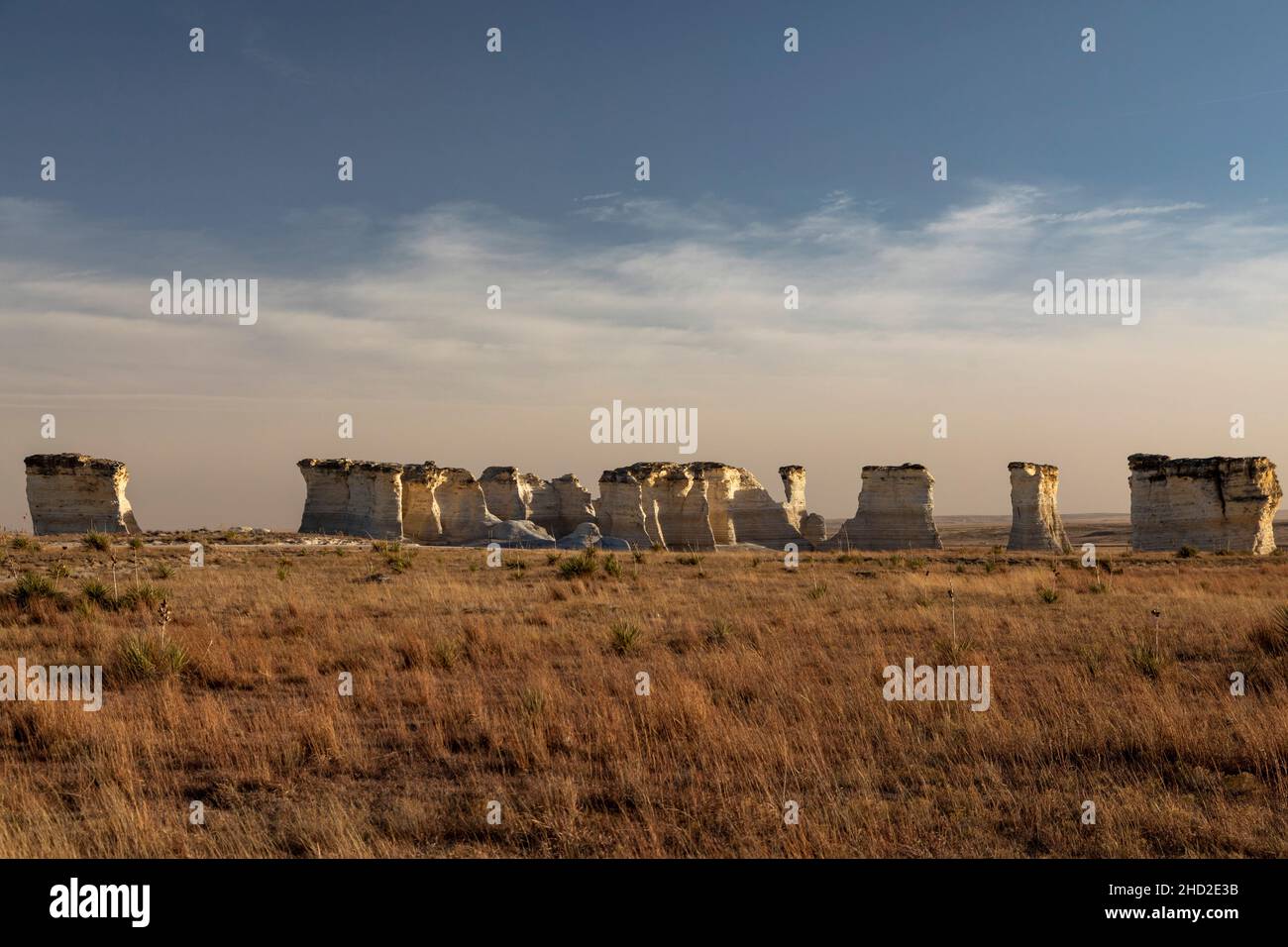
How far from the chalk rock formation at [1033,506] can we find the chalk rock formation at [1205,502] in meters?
9.10

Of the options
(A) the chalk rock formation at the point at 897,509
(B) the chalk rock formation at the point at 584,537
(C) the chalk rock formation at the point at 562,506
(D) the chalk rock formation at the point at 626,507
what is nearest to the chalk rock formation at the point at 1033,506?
(A) the chalk rock formation at the point at 897,509

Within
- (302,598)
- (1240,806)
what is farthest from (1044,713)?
(302,598)

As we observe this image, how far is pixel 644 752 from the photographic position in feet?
21.3

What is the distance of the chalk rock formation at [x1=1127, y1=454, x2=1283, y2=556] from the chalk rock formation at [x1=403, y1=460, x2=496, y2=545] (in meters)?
39.3

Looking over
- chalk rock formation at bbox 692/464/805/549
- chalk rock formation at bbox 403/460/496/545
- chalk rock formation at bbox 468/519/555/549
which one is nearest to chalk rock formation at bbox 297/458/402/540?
chalk rock formation at bbox 403/460/496/545

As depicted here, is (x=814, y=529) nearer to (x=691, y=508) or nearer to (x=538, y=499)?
(x=691, y=508)

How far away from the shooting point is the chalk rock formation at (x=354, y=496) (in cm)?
5131

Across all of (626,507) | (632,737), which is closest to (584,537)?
(626,507)

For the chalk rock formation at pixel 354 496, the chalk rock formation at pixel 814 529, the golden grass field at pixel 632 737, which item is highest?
the chalk rock formation at pixel 354 496

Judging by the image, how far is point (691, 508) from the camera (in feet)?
187

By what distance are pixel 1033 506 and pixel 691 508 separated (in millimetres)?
23172

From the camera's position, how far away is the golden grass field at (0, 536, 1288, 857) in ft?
15.9

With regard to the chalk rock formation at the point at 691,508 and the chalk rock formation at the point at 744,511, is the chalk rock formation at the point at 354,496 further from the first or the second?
the chalk rock formation at the point at 744,511
